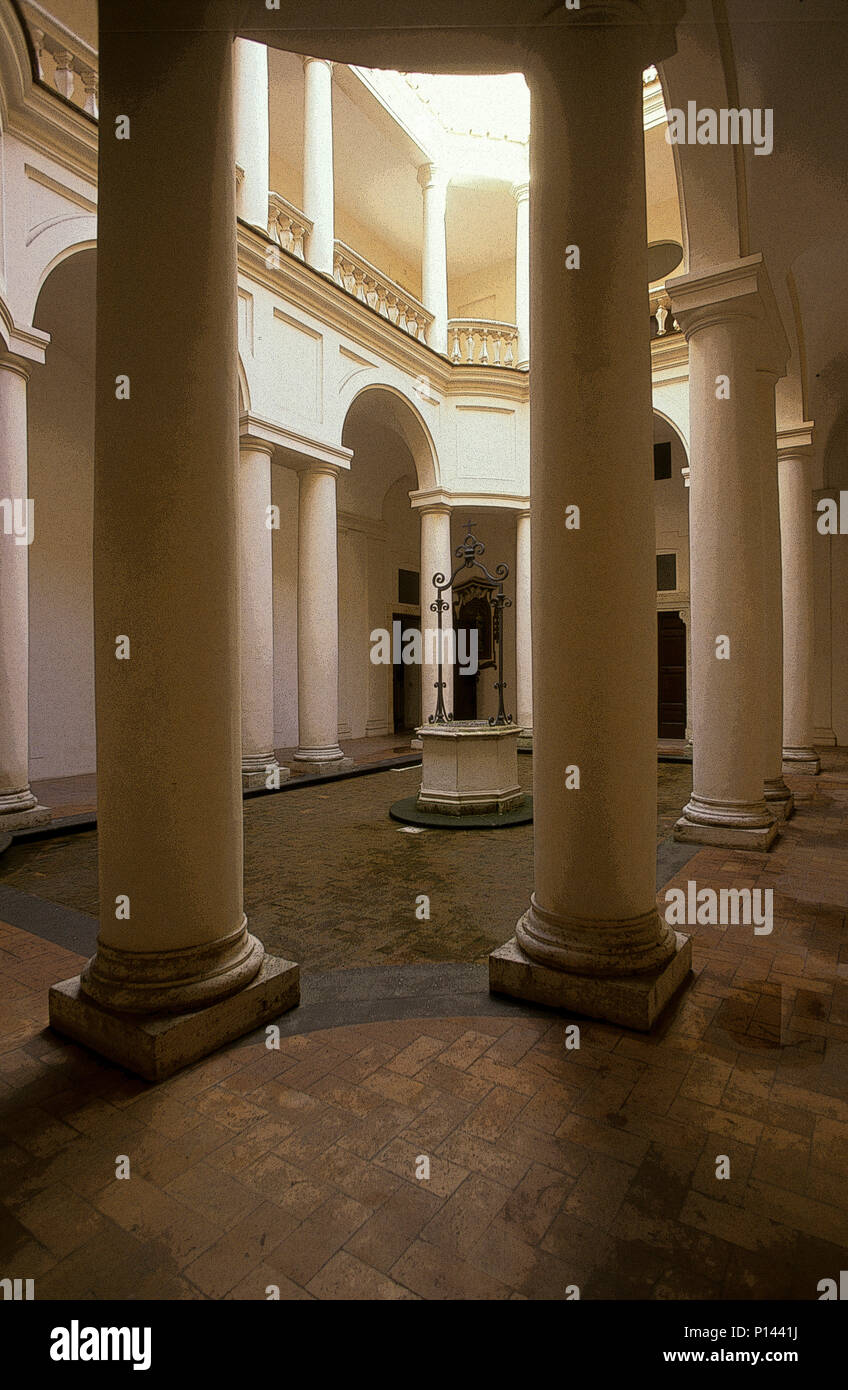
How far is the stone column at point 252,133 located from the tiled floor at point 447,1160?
10.8 m

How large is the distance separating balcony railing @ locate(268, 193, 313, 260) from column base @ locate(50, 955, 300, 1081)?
10.6m

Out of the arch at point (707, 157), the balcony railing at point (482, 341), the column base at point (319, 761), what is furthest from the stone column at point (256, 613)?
the balcony railing at point (482, 341)

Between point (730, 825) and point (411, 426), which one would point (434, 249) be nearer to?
A: point (411, 426)

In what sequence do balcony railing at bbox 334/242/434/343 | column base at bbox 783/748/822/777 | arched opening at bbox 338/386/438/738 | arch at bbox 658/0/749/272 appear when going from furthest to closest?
arched opening at bbox 338/386/438/738, balcony railing at bbox 334/242/434/343, column base at bbox 783/748/822/777, arch at bbox 658/0/749/272

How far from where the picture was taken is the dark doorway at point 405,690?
741 inches

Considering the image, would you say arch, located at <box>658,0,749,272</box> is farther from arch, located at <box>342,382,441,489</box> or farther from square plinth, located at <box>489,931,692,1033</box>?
arch, located at <box>342,382,441,489</box>

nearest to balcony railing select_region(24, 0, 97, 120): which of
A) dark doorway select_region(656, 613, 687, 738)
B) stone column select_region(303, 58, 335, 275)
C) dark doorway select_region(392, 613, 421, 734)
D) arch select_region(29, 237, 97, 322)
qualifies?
arch select_region(29, 237, 97, 322)

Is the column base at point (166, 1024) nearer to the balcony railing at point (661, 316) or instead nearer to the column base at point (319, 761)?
the column base at point (319, 761)

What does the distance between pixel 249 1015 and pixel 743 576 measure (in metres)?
5.02

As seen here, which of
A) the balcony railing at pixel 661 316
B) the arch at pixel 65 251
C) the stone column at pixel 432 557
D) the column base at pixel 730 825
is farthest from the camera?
the stone column at pixel 432 557

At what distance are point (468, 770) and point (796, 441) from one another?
6.26 metres

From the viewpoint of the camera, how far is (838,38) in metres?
5.46

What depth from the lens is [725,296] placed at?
19.1 ft

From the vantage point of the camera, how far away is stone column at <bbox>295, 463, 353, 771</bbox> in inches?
456
